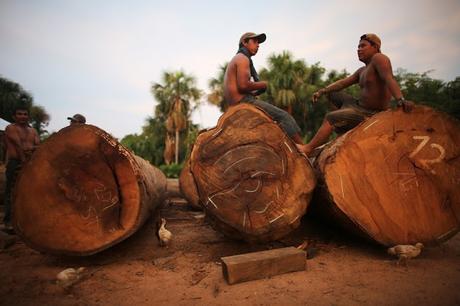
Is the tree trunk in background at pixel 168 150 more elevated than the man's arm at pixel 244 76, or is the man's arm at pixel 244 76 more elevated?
the tree trunk in background at pixel 168 150

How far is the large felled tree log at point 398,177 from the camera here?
229cm

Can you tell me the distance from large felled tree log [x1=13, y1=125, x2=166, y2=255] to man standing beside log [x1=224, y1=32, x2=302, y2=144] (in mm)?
1405

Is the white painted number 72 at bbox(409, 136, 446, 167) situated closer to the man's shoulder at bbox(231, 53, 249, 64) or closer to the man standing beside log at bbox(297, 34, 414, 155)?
the man standing beside log at bbox(297, 34, 414, 155)

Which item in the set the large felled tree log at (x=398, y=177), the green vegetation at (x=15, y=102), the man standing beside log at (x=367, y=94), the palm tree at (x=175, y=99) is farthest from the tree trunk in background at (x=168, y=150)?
the large felled tree log at (x=398, y=177)

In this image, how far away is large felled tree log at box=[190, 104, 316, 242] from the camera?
2174 mm

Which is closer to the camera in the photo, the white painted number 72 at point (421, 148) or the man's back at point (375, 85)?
the white painted number 72 at point (421, 148)

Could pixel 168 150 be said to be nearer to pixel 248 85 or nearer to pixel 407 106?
pixel 248 85

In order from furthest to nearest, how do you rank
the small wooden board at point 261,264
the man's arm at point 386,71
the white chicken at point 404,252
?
the man's arm at point 386,71 < the white chicken at point 404,252 < the small wooden board at point 261,264

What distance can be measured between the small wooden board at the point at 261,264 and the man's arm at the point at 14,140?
374cm

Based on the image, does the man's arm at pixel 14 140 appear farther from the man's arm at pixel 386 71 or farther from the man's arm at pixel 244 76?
the man's arm at pixel 386 71

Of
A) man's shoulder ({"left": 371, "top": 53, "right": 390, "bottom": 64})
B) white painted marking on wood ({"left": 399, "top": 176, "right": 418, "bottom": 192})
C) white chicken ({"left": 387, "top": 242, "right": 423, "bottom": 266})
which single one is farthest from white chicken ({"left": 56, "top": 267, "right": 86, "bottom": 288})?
man's shoulder ({"left": 371, "top": 53, "right": 390, "bottom": 64})

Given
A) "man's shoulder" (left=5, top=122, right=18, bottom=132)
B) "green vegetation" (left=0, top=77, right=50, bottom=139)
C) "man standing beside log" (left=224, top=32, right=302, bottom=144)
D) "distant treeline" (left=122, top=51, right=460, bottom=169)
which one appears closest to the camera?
"man standing beside log" (left=224, top=32, right=302, bottom=144)

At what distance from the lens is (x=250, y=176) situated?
2.20 m

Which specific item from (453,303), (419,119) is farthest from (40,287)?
(419,119)
